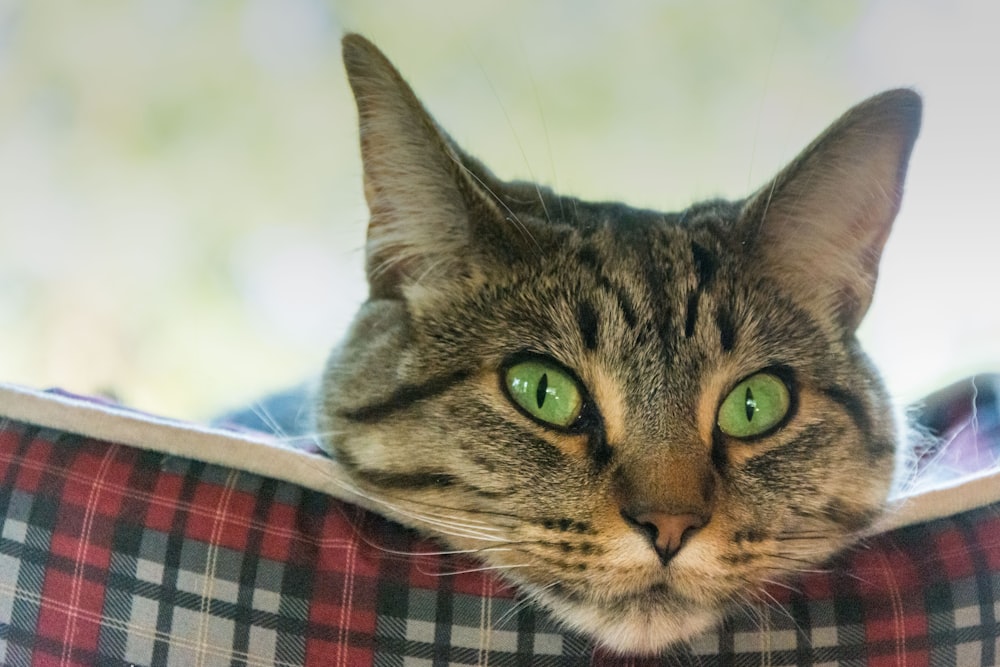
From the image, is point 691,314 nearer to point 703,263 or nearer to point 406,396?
point 703,263

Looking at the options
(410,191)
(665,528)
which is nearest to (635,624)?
(665,528)

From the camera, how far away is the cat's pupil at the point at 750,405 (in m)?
0.95

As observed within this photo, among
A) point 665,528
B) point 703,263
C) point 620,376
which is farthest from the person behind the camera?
point 703,263

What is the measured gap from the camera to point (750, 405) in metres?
0.95

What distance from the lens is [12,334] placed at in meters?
1.97

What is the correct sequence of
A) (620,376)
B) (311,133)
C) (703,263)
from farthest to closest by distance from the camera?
(311,133), (703,263), (620,376)

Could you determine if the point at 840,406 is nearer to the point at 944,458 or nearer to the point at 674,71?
the point at 944,458

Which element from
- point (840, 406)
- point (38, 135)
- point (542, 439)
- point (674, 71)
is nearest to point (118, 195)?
point (38, 135)

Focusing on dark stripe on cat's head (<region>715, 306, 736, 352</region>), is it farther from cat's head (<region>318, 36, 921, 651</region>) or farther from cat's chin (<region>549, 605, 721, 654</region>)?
cat's chin (<region>549, 605, 721, 654</region>)

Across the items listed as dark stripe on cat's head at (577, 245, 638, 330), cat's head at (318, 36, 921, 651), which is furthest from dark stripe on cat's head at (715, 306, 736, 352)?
dark stripe on cat's head at (577, 245, 638, 330)

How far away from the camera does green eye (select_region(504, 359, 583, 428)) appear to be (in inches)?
35.9

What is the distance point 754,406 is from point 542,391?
0.27 m

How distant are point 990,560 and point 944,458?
1.29ft

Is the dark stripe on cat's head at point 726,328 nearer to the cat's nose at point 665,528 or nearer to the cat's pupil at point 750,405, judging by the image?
the cat's pupil at point 750,405
